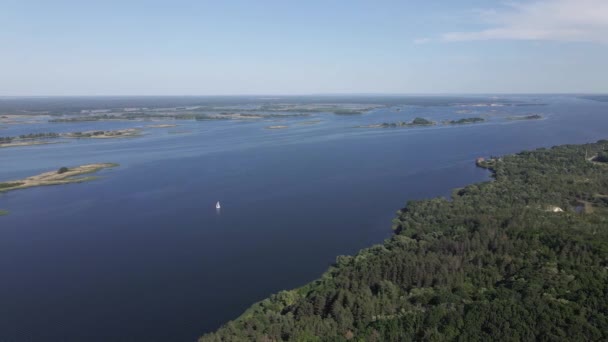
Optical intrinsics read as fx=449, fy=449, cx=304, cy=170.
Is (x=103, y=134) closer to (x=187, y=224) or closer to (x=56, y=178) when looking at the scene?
(x=56, y=178)

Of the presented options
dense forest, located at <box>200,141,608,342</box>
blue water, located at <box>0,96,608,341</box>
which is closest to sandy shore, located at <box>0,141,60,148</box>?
blue water, located at <box>0,96,608,341</box>

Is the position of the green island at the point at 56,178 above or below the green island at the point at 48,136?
below

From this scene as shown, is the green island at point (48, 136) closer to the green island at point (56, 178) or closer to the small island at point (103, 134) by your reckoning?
the small island at point (103, 134)

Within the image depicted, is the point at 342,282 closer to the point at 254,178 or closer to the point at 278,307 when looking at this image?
the point at 278,307

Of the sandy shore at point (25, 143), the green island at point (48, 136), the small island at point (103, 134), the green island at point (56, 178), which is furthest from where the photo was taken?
the small island at point (103, 134)

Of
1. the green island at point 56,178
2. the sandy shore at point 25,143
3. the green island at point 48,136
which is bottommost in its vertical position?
the green island at point 56,178

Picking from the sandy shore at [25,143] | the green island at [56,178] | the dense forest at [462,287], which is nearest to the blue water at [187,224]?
the green island at [56,178]

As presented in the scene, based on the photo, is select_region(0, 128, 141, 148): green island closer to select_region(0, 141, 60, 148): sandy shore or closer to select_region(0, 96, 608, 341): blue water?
select_region(0, 141, 60, 148): sandy shore

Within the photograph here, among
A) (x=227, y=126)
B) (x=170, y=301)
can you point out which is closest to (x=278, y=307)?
(x=170, y=301)
